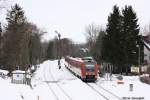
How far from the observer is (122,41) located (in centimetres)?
7162

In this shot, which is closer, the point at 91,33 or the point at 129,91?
the point at 129,91

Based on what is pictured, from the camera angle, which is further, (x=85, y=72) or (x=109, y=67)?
(x=109, y=67)

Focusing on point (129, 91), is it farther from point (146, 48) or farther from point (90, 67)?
point (146, 48)

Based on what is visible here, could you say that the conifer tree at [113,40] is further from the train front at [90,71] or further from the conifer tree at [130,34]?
the train front at [90,71]

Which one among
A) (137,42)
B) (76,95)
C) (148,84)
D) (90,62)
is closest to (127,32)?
(137,42)

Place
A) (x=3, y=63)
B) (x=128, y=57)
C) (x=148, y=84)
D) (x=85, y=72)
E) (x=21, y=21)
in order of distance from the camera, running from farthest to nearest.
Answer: (x=21, y=21) < (x=3, y=63) < (x=128, y=57) < (x=85, y=72) < (x=148, y=84)

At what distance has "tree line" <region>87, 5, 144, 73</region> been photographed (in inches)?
2788

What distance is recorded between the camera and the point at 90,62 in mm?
58219

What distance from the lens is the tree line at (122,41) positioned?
70812 millimetres

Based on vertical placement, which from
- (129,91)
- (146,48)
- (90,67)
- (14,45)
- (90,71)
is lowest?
(129,91)

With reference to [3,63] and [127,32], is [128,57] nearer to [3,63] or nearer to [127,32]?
[127,32]

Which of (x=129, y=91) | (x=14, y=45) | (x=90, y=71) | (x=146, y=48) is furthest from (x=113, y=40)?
(x=129, y=91)

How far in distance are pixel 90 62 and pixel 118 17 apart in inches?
667

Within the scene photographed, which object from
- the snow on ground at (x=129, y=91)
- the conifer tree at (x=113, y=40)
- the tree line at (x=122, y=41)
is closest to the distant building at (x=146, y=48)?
the tree line at (x=122, y=41)
